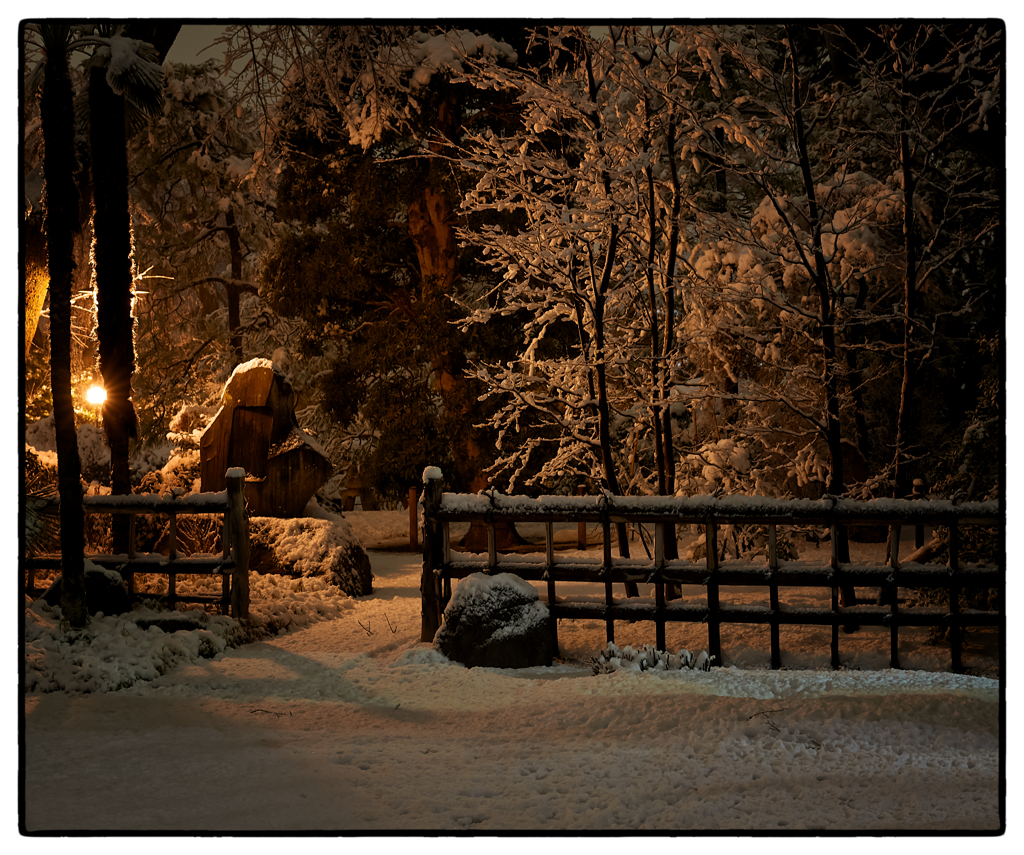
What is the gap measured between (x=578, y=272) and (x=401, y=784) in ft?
20.1

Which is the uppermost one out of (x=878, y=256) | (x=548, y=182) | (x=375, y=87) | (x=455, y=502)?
(x=375, y=87)

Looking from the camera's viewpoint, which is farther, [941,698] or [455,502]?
[455,502]

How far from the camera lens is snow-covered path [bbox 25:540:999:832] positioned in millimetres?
3893

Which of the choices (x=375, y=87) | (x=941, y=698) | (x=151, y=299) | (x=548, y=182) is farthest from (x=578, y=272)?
(x=151, y=299)

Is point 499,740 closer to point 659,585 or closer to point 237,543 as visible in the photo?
point 659,585

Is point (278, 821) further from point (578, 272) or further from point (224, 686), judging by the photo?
point (578, 272)

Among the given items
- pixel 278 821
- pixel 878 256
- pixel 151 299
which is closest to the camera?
pixel 278 821

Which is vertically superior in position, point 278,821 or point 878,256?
point 878,256

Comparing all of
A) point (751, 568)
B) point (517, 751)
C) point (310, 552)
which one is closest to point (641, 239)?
point (751, 568)

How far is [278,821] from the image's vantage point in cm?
384

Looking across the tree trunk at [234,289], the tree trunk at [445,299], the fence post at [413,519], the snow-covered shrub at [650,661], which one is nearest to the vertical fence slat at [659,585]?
the snow-covered shrub at [650,661]

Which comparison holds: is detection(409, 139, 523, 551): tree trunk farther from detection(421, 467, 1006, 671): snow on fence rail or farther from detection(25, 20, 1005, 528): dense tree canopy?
detection(421, 467, 1006, 671): snow on fence rail

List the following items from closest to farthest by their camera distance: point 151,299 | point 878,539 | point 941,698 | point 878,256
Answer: point 941,698, point 878,256, point 878,539, point 151,299

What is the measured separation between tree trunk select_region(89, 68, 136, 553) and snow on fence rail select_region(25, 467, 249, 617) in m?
0.58
